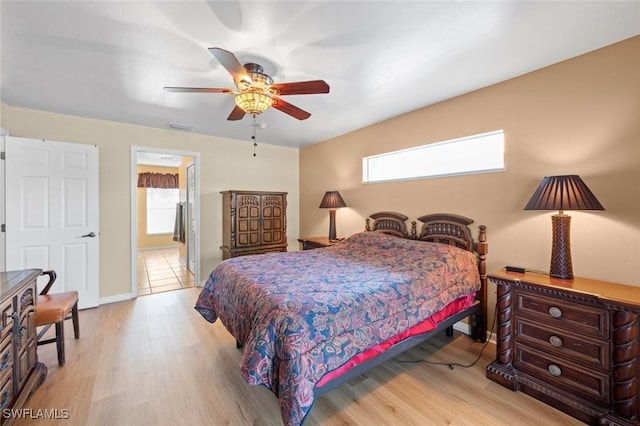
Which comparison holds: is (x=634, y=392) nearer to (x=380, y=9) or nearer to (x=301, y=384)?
(x=301, y=384)

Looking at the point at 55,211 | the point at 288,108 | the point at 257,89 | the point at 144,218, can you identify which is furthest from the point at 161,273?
the point at 257,89

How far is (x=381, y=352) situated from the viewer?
1.80 m

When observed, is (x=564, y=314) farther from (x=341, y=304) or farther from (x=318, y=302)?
(x=318, y=302)

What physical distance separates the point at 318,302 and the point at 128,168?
149 inches

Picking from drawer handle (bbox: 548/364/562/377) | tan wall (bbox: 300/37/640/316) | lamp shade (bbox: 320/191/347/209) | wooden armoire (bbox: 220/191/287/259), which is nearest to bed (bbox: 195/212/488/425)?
tan wall (bbox: 300/37/640/316)

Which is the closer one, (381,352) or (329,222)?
(381,352)

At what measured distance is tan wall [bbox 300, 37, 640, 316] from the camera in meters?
1.93

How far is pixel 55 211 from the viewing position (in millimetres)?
3240

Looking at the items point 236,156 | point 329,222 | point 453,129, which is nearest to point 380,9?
point 453,129

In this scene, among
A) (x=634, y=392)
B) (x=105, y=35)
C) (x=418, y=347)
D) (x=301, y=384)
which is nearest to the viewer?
(x=301, y=384)

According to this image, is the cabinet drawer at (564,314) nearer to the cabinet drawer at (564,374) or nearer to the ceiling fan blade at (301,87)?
the cabinet drawer at (564,374)

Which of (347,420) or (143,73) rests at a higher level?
(143,73)

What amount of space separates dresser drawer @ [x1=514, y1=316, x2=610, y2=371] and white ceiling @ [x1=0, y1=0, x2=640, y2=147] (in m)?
2.09

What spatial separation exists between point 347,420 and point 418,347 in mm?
1196
